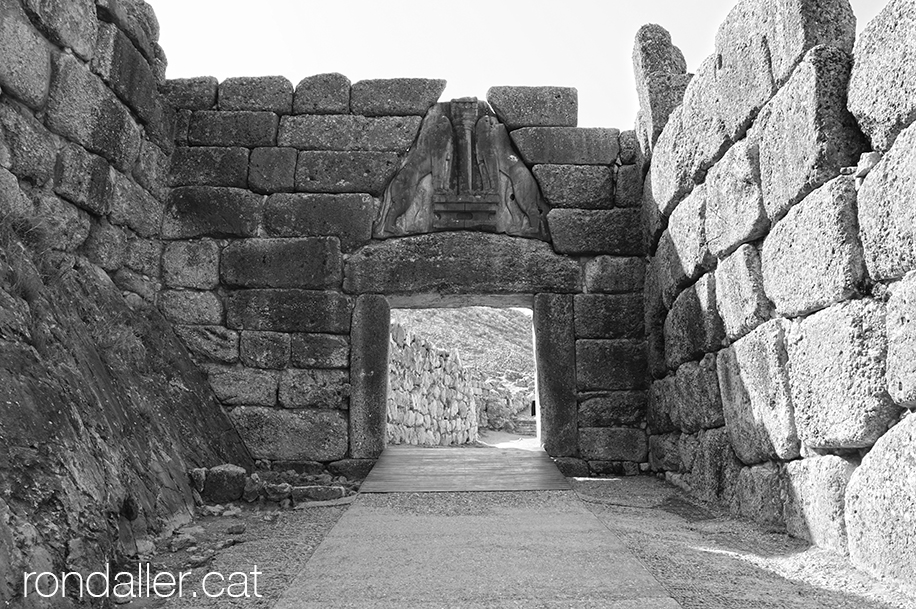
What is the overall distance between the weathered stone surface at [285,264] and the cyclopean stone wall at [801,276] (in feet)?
9.82

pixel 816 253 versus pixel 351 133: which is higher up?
pixel 351 133

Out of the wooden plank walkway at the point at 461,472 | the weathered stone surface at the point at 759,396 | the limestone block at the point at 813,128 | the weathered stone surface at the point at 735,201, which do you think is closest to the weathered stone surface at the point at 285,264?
the wooden plank walkway at the point at 461,472

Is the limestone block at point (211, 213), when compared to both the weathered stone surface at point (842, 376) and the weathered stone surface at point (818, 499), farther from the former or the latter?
the weathered stone surface at point (818, 499)

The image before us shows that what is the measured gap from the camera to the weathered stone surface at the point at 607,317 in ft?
21.4

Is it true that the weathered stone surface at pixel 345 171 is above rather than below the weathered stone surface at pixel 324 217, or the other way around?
above

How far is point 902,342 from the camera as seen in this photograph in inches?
112

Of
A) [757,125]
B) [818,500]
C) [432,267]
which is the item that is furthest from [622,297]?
[818,500]

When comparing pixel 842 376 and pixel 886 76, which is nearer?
pixel 886 76

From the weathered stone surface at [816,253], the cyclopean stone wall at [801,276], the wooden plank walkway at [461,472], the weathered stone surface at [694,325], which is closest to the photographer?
the cyclopean stone wall at [801,276]

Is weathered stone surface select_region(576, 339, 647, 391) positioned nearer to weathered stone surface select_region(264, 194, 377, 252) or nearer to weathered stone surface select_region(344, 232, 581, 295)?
weathered stone surface select_region(344, 232, 581, 295)

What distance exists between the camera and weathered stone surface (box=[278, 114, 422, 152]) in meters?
6.72

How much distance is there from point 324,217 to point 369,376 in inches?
59.9

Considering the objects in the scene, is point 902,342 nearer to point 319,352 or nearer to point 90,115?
point 319,352

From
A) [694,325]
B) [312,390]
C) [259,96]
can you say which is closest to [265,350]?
[312,390]
